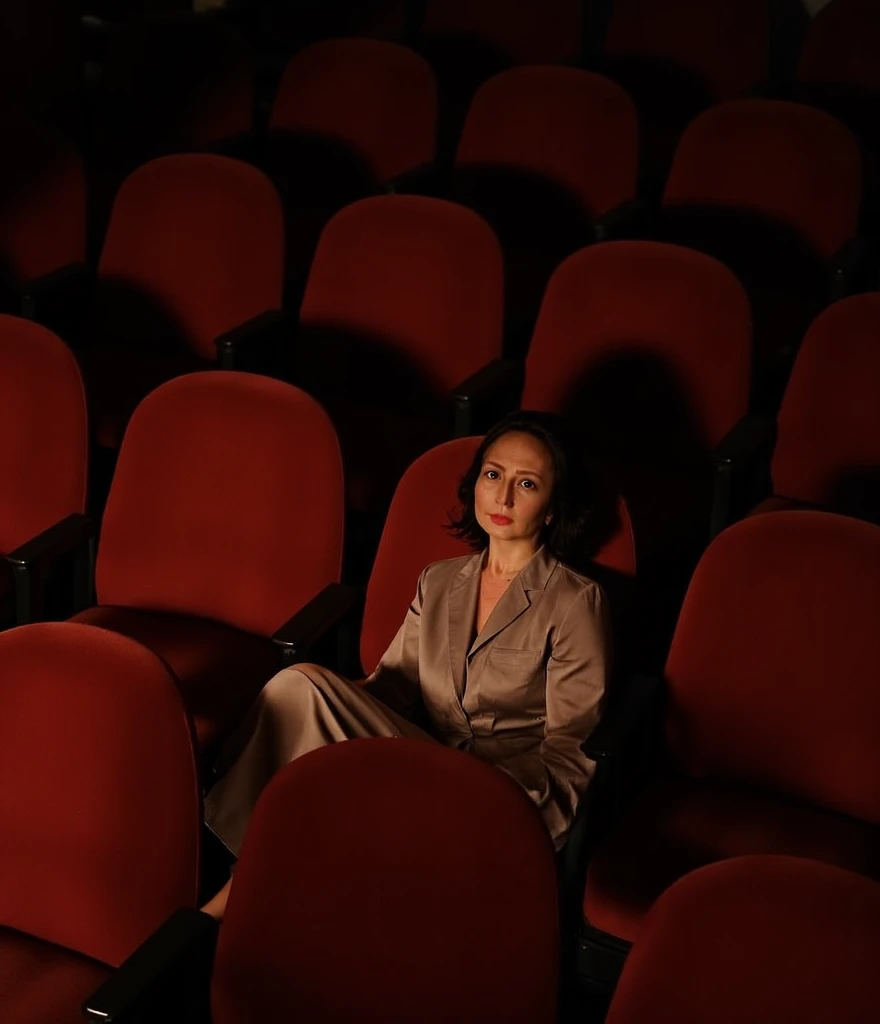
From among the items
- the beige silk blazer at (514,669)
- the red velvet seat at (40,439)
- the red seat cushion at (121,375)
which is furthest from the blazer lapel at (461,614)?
the red seat cushion at (121,375)

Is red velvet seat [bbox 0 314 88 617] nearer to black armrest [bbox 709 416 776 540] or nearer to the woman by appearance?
the woman

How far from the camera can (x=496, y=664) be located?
205cm

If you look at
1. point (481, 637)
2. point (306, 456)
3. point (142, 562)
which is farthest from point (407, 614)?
point (142, 562)

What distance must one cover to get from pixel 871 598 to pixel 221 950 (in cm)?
88

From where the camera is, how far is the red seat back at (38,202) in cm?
328

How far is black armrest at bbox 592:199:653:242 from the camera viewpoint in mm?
3275

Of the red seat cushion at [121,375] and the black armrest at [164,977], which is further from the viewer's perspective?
the red seat cushion at [121,375]

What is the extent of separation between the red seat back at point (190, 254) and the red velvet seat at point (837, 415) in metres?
1.05

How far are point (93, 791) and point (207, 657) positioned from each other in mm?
599

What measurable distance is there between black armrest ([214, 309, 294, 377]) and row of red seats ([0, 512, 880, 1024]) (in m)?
1.18

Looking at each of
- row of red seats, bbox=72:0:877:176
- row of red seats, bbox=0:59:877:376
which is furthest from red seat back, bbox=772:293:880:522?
row of red seats, bbox=72:0:877:176

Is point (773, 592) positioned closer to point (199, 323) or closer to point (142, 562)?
point (142, 562)

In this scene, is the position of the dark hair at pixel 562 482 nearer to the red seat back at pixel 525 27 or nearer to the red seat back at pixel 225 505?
the red seat back at pixel 225 505

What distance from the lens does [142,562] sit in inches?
94.5
